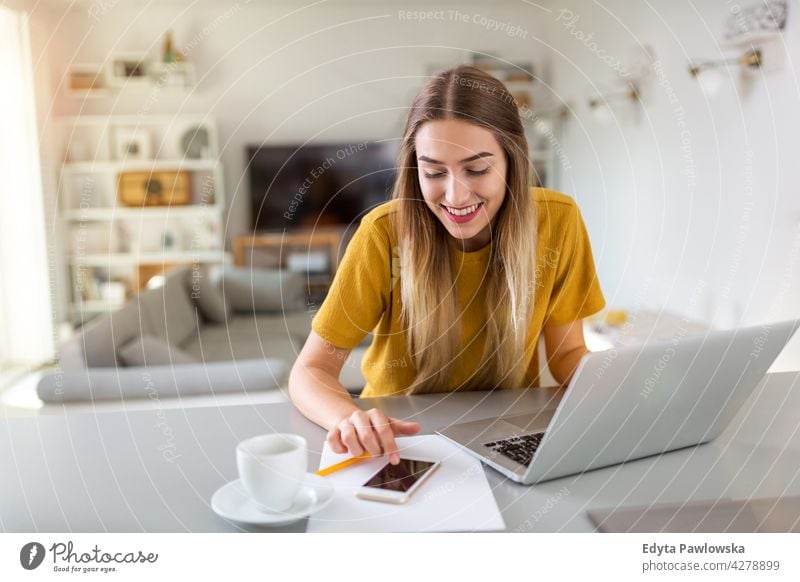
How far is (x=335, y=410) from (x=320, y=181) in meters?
2.96

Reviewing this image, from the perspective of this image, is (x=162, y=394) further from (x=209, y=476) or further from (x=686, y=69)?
(x=686, y=69)

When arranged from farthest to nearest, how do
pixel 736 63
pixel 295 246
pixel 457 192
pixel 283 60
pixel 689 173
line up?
pixel 295 246
pixel 283 60
pixel 689 173
pixel 736 63
pixel 457 192

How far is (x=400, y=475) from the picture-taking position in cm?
55

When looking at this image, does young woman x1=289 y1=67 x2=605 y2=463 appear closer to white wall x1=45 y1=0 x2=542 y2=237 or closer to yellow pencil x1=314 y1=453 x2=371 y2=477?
yellow pencil x1=314 y1=453 x2=371 y2=477

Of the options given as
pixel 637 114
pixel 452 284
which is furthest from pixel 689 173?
pixel 452 284

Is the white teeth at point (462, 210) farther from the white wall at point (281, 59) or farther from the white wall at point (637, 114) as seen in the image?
the white wall at point (281, 59)

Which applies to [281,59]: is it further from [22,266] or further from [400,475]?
[400,475]

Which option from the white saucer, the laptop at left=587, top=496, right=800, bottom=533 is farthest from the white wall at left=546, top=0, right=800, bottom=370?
the white saucer

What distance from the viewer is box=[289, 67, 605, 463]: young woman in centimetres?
77

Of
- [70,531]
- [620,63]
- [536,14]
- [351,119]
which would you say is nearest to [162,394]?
[70,531]

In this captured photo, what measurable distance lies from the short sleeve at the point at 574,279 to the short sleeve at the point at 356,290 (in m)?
0.22

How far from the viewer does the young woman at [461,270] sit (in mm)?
773

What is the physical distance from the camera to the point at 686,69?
154cm

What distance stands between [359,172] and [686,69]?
7.41 ft
